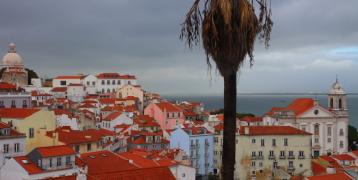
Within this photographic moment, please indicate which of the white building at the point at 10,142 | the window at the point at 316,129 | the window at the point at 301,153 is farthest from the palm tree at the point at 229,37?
the window at the point at 316,129

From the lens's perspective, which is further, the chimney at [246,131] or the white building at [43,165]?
the chimney at [246,131]

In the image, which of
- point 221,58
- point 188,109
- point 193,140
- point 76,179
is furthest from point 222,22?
point 188,109

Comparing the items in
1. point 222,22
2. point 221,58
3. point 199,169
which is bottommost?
point 199,169

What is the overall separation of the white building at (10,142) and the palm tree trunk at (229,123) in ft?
111

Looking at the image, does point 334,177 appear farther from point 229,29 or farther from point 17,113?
point 229,29

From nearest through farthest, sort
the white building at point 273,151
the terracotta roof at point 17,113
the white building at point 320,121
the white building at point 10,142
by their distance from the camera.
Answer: the white building at point 10,142, the terracotta roof at point 17,113, the white building at point 273,151, the white building at point 320,121

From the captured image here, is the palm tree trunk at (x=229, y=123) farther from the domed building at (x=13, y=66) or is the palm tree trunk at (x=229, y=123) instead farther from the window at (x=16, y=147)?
the domed building at (x=13, y=66)

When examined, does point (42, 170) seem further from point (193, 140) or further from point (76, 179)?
point (193, 140)

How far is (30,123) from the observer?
45.1 metres

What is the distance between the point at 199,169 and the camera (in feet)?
199

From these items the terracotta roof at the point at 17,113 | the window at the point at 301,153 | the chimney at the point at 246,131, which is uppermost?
the terracotta roof at the point at 17,113

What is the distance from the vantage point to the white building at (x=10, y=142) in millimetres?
39188

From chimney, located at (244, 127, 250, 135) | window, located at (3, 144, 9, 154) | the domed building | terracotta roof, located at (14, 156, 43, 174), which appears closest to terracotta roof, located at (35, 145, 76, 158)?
terracotta roof, located at (14, 156, 43, 174)

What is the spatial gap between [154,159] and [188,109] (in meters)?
56.3
